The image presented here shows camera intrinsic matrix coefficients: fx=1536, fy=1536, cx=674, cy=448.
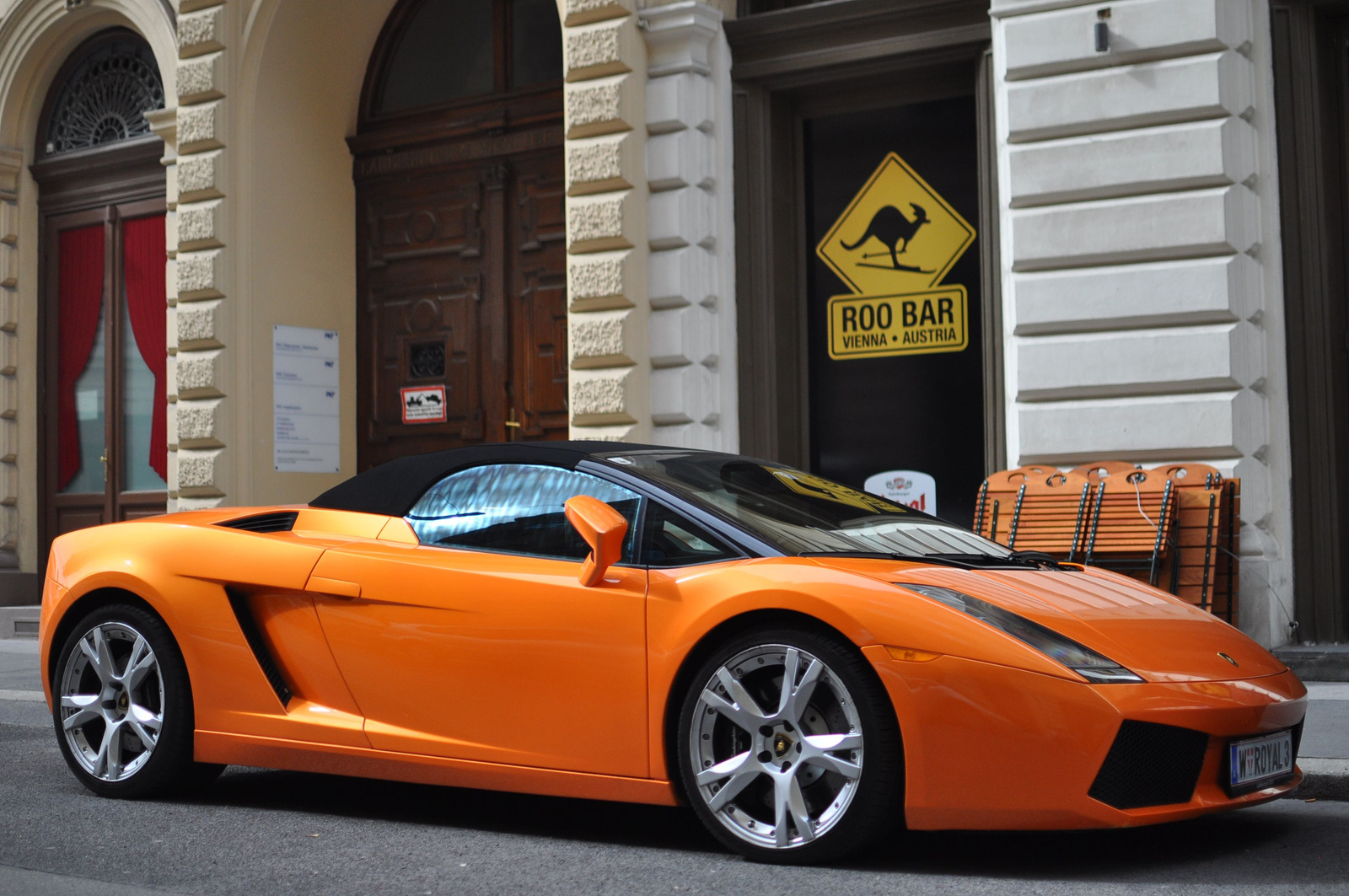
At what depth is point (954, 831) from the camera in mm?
4465

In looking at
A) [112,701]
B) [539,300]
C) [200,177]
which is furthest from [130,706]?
[200,177]

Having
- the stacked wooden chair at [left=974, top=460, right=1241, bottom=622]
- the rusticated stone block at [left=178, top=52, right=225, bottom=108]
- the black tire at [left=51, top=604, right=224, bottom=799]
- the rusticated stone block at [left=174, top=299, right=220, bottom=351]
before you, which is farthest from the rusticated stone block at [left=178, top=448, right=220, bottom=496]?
the black tire at [left=51, top=604, right=224, bottom=799]

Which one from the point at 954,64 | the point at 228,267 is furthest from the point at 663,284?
the point at 228,267

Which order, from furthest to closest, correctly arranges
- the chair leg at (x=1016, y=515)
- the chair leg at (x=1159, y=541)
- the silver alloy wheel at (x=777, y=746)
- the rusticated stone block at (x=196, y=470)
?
the rusticated stone block at (x=196, y=470) < the chair leg at (x=1016, y=515) < the chair leg at (x=1159, y=541) < the silver alloy wheel at (x=777, y=746)

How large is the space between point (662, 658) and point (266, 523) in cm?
174

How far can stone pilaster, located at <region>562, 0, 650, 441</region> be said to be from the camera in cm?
994

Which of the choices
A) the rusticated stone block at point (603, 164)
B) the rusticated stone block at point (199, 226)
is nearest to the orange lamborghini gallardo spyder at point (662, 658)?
the rusticated stone block at point (603, 164)

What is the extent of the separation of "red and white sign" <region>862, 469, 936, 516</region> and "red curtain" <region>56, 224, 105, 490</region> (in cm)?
776

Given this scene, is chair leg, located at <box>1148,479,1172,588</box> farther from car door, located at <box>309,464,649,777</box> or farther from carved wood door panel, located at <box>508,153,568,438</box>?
carved wood door panel, located at <box>508,153,568,438</box>

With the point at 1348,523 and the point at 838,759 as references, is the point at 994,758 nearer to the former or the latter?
the point at 838,759

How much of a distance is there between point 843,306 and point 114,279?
23.1 ft

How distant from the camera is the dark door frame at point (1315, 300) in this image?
8344mm

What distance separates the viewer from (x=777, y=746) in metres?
3.92

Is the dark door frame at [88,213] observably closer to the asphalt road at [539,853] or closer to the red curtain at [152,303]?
the red curtain at [152,303]
